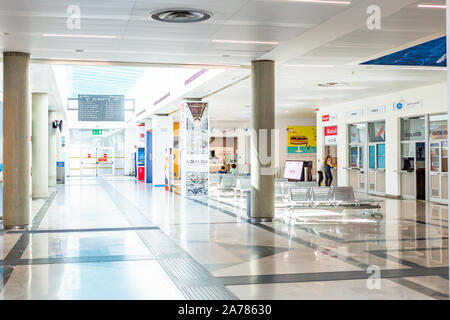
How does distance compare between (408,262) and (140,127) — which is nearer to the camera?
(408,262)

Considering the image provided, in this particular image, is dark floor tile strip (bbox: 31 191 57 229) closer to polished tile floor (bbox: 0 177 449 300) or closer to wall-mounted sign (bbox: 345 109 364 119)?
polished tile floor (bbox: 0 177 449 300)

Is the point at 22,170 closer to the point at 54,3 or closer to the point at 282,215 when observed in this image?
the point at 54,3

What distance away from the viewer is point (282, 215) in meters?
12.5

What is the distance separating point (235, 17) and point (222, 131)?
31.1m

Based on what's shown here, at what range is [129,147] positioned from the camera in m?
41.2

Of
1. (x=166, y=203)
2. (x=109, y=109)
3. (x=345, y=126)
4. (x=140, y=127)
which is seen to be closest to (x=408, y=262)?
(x=166, y=203)

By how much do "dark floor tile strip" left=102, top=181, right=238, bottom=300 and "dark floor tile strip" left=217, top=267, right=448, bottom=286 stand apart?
265 millimetres

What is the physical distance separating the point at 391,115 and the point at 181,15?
1224 cm

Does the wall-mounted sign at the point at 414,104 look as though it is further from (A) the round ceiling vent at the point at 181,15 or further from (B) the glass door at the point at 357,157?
(A) the round ceiling vent at the point at 181,15

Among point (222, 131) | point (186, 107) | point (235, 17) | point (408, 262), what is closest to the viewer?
point (408, 262)

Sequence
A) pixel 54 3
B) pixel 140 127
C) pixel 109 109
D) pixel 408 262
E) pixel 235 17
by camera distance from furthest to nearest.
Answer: pixel 140 127 < pixel 109 109 < pixel 235 17 < pixel 54 3 < pixel 408 262

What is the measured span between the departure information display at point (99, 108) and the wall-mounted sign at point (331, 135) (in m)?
9.61

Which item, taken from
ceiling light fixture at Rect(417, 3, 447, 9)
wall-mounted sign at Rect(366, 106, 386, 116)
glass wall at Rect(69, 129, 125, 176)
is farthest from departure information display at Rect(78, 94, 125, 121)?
ceiling light fixture at Rect(417, 3, 447, 9)

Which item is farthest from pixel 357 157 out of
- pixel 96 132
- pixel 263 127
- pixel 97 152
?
pixel 97 152
